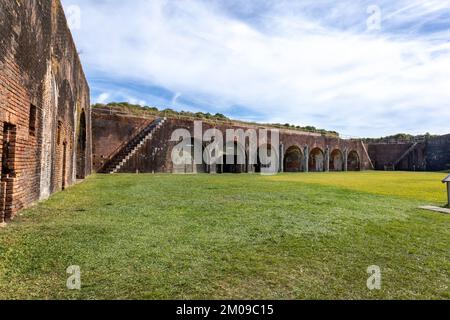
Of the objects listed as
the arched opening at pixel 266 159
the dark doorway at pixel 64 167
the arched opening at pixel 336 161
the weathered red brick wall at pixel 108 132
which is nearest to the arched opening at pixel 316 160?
the arched opening at pixel 336 161

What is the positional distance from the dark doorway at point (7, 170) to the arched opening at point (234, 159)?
22725mm

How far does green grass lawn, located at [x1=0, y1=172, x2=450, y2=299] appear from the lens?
2.95 metres

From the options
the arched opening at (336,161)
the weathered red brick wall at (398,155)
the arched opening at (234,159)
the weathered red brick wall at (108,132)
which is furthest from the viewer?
the weathered red brick wall at (398,155)

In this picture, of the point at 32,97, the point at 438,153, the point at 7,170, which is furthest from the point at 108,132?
the point at 438,153

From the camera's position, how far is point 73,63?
12.0m

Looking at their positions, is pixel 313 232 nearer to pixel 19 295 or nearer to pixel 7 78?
pixel 19 295

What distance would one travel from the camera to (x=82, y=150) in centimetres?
1662

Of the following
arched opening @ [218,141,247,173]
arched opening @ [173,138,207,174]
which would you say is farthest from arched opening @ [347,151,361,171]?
arched opening @ [173,138,207,174]

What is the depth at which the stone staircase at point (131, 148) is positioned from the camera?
68.6ft

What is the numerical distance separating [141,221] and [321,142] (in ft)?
118

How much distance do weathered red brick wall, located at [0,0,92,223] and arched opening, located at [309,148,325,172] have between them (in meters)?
33.8

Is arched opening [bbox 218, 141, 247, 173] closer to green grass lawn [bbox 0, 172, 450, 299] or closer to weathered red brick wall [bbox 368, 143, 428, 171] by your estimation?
green grass lawn [bbox 0, 172, 450, 299]

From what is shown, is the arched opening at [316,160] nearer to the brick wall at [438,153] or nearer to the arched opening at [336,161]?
the arched opening at [336,161]
